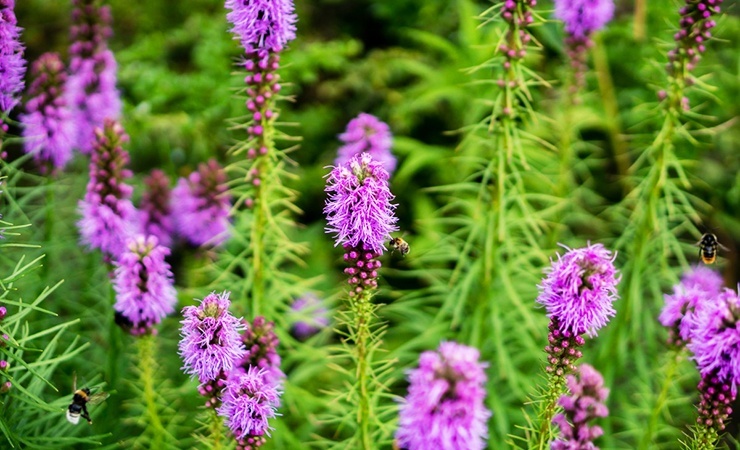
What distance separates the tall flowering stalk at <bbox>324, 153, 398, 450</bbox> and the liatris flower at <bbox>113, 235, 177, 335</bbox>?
735 mm

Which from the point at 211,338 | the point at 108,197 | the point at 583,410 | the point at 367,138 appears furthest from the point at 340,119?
the point at 583,410

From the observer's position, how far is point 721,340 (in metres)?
1.88

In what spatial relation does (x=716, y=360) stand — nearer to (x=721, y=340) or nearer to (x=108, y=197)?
(x=721, y=340)

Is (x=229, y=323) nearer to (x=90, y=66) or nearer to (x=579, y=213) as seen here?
(x=90, y=66)

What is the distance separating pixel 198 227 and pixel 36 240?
2.46 feet

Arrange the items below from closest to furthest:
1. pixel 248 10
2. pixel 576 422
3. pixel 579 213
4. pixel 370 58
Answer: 1. pixel 576 422
2. pixel 248 10
3. pixel 579 213
4. pixel 370 58

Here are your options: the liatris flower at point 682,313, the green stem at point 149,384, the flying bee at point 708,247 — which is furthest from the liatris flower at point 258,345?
the flying bee at point 708,247

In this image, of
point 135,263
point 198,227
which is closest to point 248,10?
point 135,263

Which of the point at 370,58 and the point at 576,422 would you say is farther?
the point at 370,58

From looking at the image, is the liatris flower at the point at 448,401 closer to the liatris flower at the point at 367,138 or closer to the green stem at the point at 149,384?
the green stem at the point at 149,384

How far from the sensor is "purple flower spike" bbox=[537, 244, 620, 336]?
6.04 ft

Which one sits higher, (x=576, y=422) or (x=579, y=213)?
(x=579, y=213)

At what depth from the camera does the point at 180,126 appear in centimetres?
418

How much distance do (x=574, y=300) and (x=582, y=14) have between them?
2.18 m
